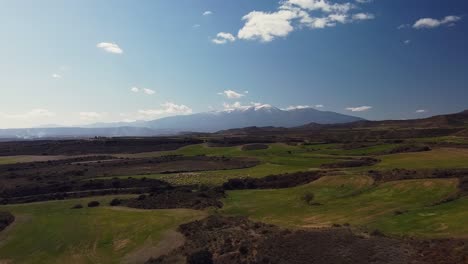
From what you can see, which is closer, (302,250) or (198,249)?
(302,250)

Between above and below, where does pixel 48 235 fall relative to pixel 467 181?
below

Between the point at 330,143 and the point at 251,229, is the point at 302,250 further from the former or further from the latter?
the point at 330,143

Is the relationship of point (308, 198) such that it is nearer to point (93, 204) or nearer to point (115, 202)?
point (115, 202)

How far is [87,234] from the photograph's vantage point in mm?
48000

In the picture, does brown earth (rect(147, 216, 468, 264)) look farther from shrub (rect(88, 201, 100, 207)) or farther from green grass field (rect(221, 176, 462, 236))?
shrub (rect(88, 201, 100, 207))

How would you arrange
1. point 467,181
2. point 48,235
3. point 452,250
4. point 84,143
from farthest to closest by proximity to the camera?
point 84,143 < point 467,181 < point 48,235 < point 452,250

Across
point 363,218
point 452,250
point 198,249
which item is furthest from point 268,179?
point 452,250

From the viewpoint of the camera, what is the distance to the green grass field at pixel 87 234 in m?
42.0

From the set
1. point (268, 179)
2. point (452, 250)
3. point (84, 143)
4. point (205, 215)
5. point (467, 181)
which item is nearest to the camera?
point (452, 250)

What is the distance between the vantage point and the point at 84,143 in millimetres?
175875

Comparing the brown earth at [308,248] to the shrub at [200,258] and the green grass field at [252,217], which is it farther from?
the green grass field at [252,217]

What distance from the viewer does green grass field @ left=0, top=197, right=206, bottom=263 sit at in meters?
42.0

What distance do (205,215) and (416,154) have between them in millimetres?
63861

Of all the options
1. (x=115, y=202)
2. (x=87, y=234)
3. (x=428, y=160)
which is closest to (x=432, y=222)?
(x=87, y=234)
